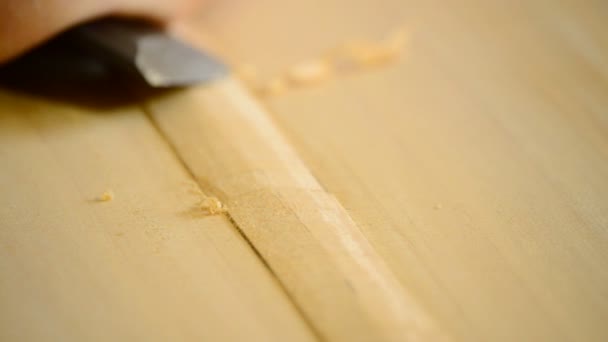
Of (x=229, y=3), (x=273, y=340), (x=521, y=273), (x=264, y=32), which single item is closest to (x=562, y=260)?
(x=521, y=273)

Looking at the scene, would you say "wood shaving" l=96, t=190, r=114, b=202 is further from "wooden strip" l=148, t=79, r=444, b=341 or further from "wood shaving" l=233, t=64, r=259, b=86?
"wood shaving" l=233, t=64, r=259, b=86

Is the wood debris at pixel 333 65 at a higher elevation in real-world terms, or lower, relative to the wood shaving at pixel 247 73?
lower

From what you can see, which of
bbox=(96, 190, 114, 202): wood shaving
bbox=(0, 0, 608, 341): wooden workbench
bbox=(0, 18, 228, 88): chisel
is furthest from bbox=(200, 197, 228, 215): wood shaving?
bbox=(0, 18, 228, 88): chisel

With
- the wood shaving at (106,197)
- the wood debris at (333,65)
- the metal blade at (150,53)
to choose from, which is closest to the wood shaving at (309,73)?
the wood debris at (333,65)

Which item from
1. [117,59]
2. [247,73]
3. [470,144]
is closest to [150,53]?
[117,59]

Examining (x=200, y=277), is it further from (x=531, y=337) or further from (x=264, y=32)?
(x=264, y=32)

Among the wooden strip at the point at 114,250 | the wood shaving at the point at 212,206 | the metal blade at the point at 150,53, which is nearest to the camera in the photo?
the wooden strip at the point at 114,250

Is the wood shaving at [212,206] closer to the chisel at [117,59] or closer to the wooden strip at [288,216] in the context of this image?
the wooden strip at [288,216]
